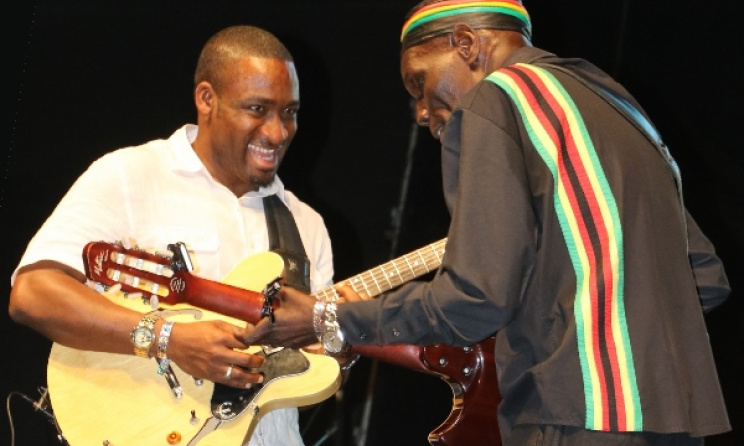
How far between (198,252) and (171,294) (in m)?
0.70

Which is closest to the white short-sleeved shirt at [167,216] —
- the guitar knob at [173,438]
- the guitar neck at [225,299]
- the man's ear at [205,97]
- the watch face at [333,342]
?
the man's ear at [205,97]

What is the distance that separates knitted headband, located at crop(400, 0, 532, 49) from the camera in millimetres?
3115

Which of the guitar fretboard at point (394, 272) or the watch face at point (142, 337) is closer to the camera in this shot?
the watch face at point (142, 337)

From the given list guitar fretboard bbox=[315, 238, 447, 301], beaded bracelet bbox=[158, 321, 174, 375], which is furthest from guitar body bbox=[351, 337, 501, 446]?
beaded bracelet bbox=[158, 321, 174, 375]

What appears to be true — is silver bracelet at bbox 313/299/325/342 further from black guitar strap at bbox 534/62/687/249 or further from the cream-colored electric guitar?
black guitar strap at bbox 534/62/687/249

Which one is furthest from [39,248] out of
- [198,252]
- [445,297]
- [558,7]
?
[558,7]

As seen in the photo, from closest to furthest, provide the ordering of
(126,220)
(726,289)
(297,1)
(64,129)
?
(726,289), (126,220), (64,129), (297,1)

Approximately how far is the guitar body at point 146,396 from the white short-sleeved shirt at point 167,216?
0.23 meters

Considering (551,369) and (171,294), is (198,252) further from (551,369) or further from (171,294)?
(551,369)

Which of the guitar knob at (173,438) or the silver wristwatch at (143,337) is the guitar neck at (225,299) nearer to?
the silver wristwatch at (143,337)

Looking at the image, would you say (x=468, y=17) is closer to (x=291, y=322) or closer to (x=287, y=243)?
(x=291, y=322)

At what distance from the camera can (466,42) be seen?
308 centimetres

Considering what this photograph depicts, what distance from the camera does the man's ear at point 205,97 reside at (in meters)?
4.27

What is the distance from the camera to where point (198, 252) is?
3.86 m
